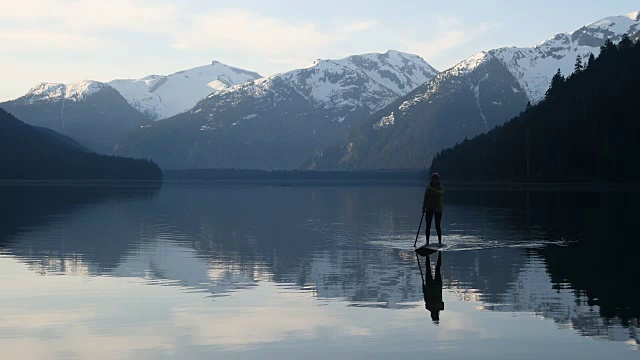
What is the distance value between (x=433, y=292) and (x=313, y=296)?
3.95 m

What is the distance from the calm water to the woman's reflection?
27 centimetres

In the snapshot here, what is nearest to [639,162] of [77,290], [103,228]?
[103,228]

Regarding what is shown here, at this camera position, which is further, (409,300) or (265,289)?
(265,289)

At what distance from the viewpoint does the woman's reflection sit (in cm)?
2650

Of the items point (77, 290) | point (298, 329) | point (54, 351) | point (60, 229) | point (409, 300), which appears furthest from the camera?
point (60, 229)

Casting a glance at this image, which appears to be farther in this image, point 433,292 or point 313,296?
point 433,292

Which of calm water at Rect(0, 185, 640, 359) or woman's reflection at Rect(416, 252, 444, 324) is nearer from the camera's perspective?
calm water at Rect(0, 185, 640, 359)

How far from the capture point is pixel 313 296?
29984mm

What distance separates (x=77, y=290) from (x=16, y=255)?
13.8 m

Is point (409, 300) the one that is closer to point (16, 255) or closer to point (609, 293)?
point (609, 293)

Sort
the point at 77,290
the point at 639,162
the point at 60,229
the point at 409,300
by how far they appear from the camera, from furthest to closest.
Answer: the point at 639,162, the point at 60,229, the point at 77,290, the point at 409,300

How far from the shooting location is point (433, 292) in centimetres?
3047

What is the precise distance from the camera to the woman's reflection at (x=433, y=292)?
26.5m

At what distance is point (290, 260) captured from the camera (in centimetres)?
4181
